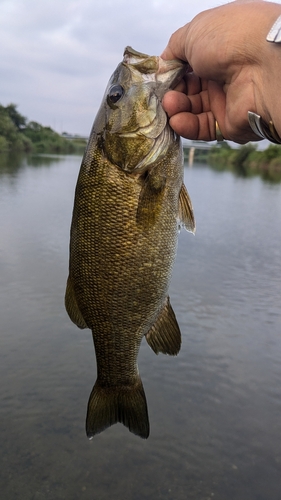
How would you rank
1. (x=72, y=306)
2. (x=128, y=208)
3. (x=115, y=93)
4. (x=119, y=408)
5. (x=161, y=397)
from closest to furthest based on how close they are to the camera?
(x=128, y=208), (x=115, y=93), (x=72, y=306), (x=119, y=408), (x=161, y=397)

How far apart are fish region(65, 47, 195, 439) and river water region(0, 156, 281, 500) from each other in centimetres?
219

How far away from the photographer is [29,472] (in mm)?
4238

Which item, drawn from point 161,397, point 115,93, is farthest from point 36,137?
point 115,93

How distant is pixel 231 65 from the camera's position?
2242 millimetres

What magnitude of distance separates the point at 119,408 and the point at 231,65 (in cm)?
207

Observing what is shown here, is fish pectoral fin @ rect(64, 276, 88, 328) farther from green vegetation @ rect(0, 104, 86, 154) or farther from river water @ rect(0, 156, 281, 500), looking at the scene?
green vegetation @ rect(0, 104, 86, 154)

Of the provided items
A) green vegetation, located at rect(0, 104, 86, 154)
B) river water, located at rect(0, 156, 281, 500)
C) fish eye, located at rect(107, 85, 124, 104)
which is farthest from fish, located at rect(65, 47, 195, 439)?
green vegetation, located at rect(0, 104, 86, 154)

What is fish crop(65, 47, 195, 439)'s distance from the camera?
223cm

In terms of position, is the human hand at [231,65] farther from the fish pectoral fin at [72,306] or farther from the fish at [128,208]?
the fish pectoral fin at [72,306]

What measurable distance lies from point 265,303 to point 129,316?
7.15 metres

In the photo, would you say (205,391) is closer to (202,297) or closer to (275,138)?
(202,297)

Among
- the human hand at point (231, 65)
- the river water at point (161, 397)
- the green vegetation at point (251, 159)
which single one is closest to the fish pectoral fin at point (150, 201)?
the human hand at point (231, 65)

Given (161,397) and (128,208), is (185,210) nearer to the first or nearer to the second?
(128,208)

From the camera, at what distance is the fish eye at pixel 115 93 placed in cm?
232
